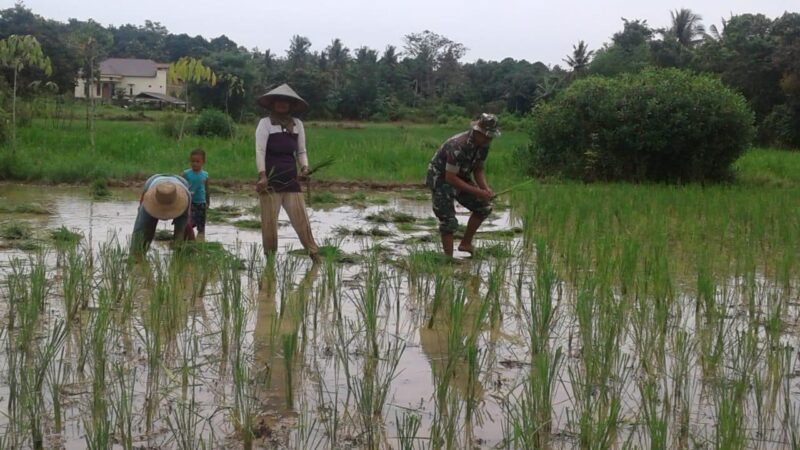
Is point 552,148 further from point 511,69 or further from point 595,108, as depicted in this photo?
point 511,69

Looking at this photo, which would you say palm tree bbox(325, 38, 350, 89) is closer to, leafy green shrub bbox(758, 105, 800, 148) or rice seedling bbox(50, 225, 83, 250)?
leafy green shrub bbox(758, 105, 800, 148)

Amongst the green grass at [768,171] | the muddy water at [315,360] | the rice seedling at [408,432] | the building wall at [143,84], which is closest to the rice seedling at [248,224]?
the muddy water at [315,360]

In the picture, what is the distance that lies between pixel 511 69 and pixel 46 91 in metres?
29.5

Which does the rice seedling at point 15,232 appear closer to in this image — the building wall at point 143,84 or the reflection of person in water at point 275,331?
the reflection of person in water at point 275,331

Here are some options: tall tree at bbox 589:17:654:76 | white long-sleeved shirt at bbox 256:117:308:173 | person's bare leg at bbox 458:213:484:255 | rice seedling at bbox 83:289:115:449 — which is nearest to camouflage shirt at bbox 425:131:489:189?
person's bare leg at bbox 458:213:484:255

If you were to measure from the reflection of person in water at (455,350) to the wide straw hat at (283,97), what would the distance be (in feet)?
6.14

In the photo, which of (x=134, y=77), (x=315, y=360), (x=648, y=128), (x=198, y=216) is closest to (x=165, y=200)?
(x=198, y=216)

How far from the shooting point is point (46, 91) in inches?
979

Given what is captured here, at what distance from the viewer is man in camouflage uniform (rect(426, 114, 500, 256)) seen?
21.3 feet

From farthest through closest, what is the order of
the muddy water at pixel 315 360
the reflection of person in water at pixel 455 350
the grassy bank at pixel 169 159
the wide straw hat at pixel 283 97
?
the grassy bank at pixel 169 159, the wide straw hat at pixel 283 97, the reflection of person in water at pixel 455 350, the muddy water at pixel 315 360

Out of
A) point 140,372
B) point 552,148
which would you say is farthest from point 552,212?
point 552,148

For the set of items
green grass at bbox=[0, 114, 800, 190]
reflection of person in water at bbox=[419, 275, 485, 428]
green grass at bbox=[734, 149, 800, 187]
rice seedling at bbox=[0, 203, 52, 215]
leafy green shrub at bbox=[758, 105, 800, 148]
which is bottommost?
rice seedling at bbox=[0, 203, 52, 215]

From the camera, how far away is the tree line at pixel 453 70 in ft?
88.2

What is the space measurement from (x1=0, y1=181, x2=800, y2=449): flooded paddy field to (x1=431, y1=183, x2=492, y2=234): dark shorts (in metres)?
0.32
